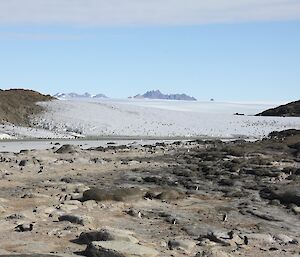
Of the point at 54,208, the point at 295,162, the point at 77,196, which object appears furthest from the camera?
the point at 295,162

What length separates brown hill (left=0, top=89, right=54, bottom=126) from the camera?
6331 centimetres

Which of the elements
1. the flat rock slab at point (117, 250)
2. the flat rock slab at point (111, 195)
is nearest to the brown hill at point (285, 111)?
the flat rock slab at point (111, 195)

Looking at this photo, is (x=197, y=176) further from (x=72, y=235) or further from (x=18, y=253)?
(x=18, y=253)

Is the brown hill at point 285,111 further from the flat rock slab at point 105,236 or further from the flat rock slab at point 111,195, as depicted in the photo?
the flat rock slab at point 105,236

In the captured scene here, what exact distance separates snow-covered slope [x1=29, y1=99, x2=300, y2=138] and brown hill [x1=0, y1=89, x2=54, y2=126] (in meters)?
1.66

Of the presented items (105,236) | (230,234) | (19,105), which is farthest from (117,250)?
(19,105)

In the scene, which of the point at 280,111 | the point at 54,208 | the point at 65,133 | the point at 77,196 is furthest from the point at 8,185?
the point at 280,111

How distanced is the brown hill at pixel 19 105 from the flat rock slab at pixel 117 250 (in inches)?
1951

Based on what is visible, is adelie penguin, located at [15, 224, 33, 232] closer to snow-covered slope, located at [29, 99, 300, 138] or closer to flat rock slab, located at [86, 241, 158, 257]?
flat rock slab, located at [86, 241, 158, 257]

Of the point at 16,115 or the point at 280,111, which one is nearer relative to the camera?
the point at 16,115

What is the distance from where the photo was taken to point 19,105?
6969 centimetres

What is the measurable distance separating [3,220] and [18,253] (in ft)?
10.3

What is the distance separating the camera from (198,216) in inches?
633

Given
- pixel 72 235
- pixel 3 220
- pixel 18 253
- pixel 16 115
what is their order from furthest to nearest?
pixel 16 115 < pixel 3 220 < pixel 72 235 < pixel 18 253
